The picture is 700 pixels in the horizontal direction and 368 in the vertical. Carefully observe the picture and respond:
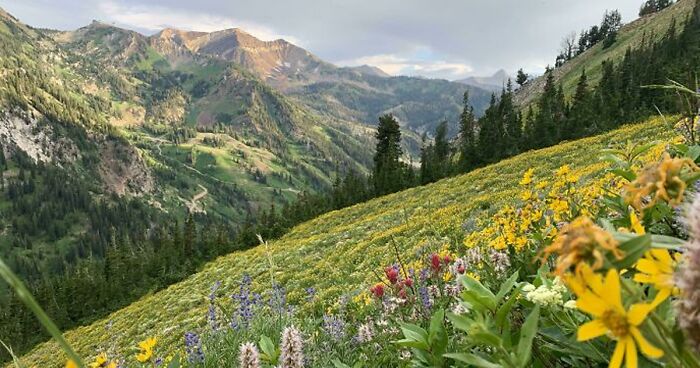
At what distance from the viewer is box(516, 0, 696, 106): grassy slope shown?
107875 mm

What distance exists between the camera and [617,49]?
391 feet

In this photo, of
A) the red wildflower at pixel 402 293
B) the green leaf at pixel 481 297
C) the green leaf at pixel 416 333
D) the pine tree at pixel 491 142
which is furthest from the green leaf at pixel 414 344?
the pine tree at pixel 491 142

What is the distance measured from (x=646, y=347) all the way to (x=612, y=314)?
0.25 ft

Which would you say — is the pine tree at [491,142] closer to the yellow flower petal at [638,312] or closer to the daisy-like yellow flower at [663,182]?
the daisy-like yellow flower at [663,182]

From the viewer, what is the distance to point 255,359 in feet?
6.93

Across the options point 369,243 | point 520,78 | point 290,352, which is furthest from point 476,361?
point 520,78

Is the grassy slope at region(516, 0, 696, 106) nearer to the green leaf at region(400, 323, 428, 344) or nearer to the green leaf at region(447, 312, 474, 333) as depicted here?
the green leaf at region(400, 323, 428, 344)

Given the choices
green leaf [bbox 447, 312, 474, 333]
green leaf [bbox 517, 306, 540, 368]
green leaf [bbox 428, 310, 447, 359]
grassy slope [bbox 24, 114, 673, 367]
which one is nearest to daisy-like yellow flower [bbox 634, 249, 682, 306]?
green leaf [bbox 517, 306, 540, 368]

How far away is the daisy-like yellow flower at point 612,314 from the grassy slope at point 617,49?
117m

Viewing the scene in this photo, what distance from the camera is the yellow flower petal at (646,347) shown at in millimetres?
744

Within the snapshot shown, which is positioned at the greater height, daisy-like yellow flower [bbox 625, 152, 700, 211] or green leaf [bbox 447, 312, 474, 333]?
daisy-like yellow flower [bbox 625, 152, 700, 211]

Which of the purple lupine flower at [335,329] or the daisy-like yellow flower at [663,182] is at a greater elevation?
the daisy-like yellow flower at [663,182]

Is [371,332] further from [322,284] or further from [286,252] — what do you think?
[286,252]

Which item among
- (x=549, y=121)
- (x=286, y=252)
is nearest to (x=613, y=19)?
(x=549, y=121)
